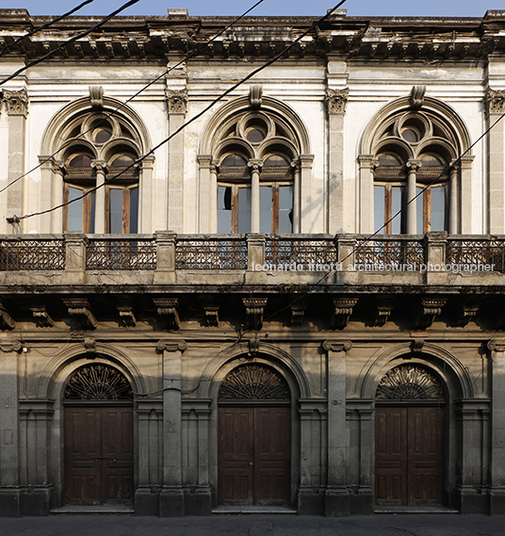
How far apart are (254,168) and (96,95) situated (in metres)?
4.21

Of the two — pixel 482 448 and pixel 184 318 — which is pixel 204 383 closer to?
pixel 184 318

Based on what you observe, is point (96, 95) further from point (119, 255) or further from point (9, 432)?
point (9, 432)

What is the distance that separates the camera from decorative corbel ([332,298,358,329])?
10.5 m

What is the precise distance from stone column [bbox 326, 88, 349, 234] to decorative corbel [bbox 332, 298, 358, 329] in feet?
6.89

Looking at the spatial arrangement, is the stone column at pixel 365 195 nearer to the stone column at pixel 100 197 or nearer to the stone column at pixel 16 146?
the stone column at pixel 100 197

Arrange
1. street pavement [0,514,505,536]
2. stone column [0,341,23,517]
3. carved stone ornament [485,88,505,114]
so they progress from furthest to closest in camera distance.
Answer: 1. carved stone ornament [485,88,505,114]
2. stone column [0,341,23,517]
3. street pavement [0,514,505,536]

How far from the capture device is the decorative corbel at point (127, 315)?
35.5 ft

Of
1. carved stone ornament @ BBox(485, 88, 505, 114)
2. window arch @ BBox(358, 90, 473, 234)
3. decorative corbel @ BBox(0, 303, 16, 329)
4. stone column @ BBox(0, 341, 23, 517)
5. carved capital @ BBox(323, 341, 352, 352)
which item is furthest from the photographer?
window arch @ BBox(358, 90, 473, 234)

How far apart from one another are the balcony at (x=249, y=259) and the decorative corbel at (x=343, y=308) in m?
0.39

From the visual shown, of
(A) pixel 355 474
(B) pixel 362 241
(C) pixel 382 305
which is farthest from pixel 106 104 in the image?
(A) pixel 355 474

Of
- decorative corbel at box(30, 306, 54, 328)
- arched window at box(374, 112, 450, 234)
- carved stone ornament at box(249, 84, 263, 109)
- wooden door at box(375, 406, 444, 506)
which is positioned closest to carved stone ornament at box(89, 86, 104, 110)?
carved stone ornament at box(249, 84, 263, 109)

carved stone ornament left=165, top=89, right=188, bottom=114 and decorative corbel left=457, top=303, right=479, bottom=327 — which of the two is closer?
decorative corbel left=457, top=303, right=479, bottom=327

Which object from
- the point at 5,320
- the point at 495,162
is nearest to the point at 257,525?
the point at 5,320

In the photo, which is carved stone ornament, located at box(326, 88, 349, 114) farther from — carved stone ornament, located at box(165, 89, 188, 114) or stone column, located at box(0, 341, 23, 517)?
stone column, located at box(0, 341, 23, 517)
